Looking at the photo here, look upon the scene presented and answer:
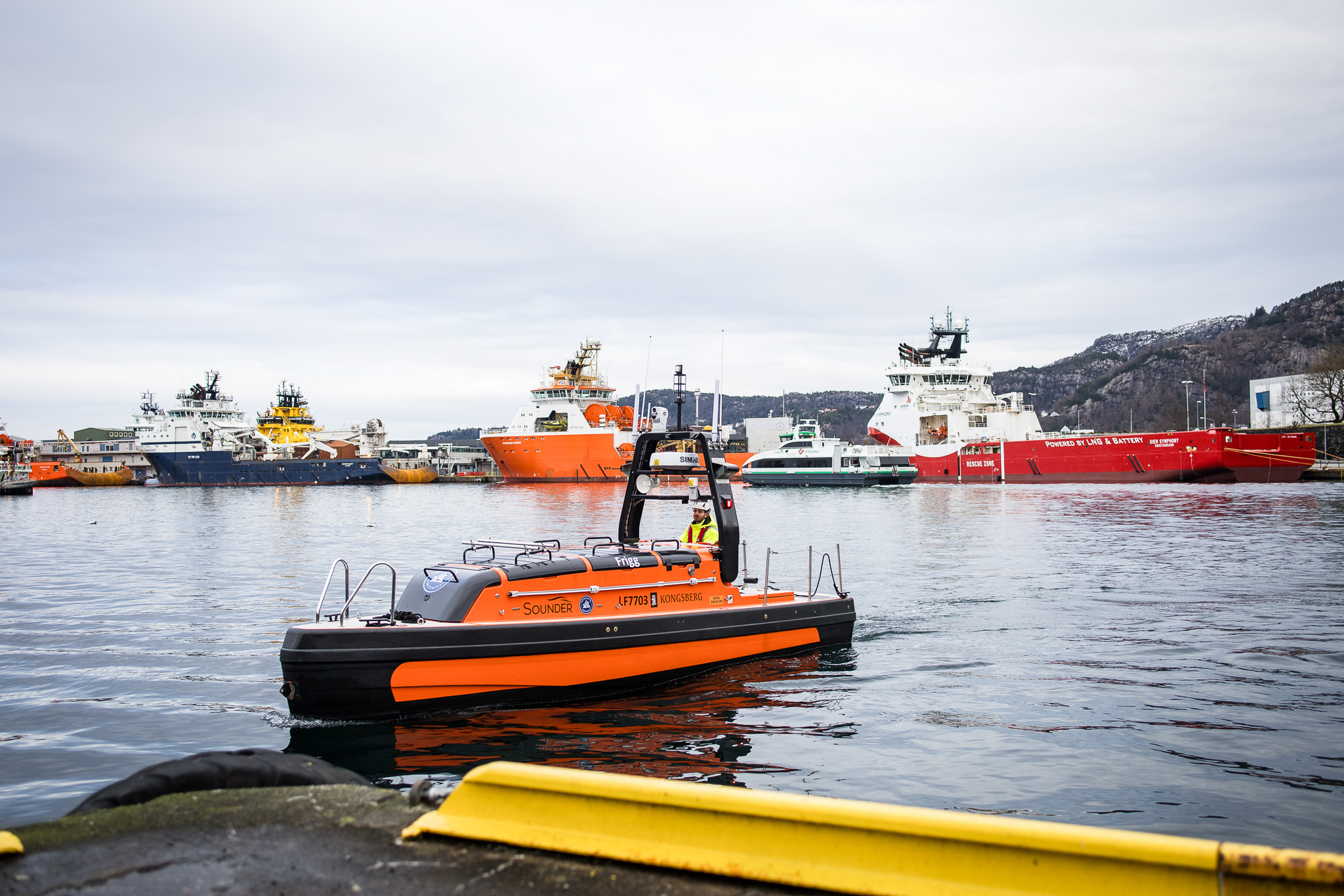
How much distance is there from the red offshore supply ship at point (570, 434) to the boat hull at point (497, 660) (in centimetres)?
5756

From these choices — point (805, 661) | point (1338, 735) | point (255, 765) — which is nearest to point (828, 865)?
point (255, 765)

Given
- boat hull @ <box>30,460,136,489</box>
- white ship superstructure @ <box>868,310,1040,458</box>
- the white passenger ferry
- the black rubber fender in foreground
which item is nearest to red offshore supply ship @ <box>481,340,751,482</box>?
the white passenger ferry

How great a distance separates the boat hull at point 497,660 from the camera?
723cm

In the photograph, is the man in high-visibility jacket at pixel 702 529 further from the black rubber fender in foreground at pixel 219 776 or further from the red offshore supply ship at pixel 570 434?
the red offshore supply ship at pixel 570 434

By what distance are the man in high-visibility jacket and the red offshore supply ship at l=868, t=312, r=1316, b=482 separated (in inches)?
1959

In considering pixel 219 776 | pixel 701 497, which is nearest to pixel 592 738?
pixel 701 497

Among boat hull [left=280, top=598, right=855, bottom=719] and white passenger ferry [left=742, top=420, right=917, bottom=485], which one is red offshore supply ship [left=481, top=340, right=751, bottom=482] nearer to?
white passenger ferry [left=742, top=420, right=917, bottom=485]

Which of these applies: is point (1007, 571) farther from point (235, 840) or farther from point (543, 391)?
point (543, 391)

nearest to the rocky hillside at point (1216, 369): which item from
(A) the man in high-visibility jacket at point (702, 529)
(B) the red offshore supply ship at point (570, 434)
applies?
(B) the red offshore supply ship at point (570, 434)

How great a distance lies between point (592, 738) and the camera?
7.55 metres

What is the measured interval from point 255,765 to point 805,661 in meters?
8.01

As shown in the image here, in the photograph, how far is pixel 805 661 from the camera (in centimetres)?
1074

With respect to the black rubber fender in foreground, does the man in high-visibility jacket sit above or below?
above

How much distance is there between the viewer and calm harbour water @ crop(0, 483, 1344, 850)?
6582 millimetres
